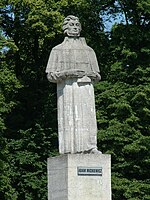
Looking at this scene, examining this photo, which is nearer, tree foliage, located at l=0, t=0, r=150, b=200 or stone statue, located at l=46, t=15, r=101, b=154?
stone statue, located at l=46, t=15, r=101, b=154

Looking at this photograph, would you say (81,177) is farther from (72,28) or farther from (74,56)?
(72,28)

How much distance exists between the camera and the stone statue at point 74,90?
573 inches

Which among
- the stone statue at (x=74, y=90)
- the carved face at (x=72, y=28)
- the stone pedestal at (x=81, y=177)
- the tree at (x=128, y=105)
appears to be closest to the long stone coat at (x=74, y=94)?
the stone statue at (x=74, y=90)

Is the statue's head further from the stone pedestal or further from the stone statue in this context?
the stone pedestal

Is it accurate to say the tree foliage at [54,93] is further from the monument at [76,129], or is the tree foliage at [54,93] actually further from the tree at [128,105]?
the monument at [76,129]

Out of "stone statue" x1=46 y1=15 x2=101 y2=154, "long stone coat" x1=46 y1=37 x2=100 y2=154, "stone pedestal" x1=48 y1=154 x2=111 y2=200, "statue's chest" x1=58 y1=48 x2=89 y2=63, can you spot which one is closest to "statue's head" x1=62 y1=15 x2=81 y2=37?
"stone statue" x1=46 y1=15 x2=101 y2=154

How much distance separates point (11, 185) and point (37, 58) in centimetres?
563

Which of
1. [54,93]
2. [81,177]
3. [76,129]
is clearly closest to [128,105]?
[54,93]

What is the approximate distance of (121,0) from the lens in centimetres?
2636

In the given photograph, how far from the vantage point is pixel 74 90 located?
48.4 feet

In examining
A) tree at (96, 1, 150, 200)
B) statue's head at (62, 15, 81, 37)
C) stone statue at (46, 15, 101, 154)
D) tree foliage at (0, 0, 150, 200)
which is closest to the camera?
stone statue at (46, 15, 101, 154)

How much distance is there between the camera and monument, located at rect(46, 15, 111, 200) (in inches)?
555

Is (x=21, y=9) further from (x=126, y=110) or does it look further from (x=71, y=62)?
(x=71, y=62)

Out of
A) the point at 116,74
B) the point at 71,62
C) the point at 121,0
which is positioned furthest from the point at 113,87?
the point at 71,62
